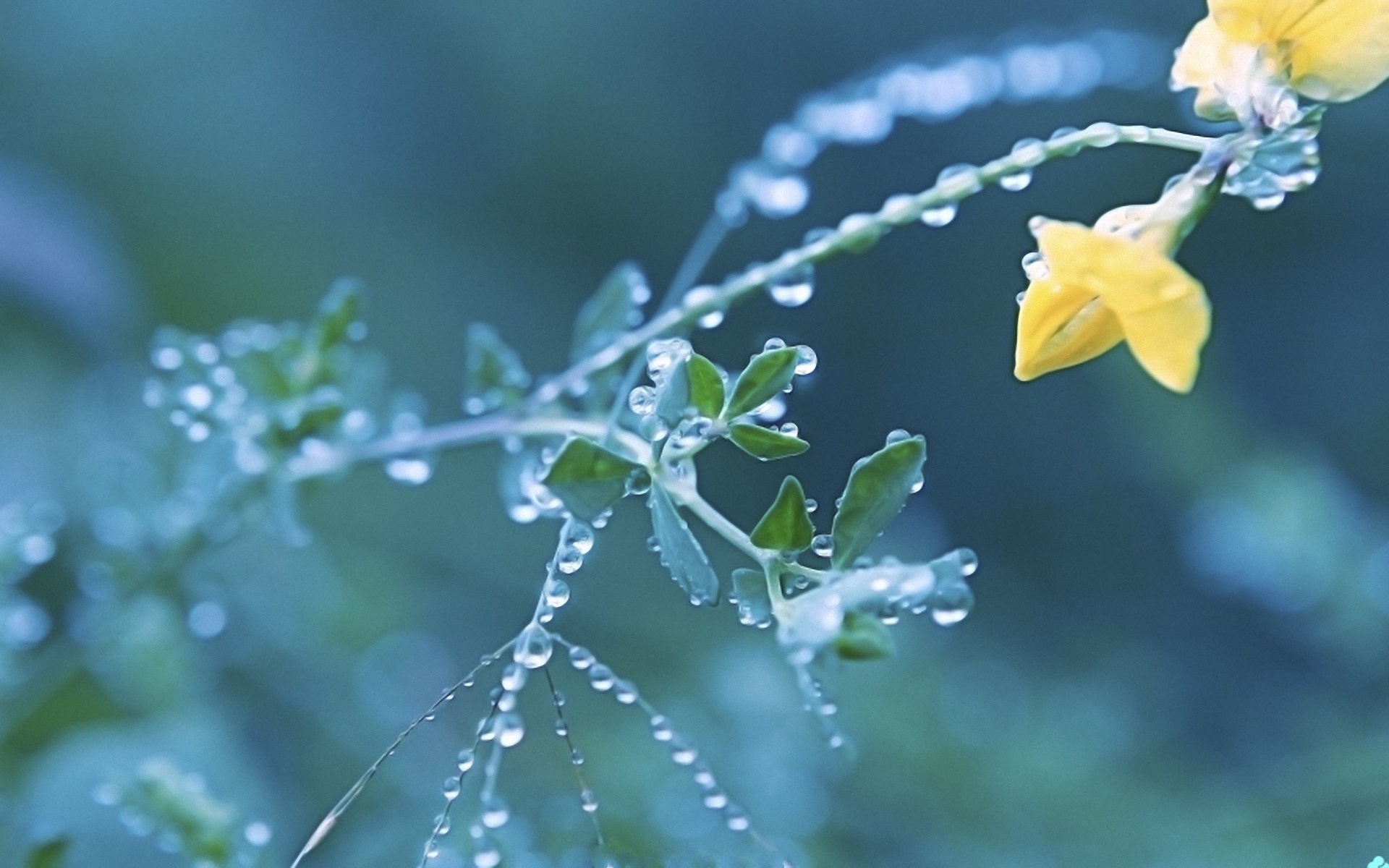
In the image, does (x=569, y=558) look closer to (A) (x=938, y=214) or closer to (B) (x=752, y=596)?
(B) (x=752, y=596)

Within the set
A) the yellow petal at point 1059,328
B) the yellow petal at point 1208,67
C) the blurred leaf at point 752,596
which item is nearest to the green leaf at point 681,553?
the blurred leaf at point 752,596

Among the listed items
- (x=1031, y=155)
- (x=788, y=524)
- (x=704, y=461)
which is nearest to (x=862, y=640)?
(x=788, y=524)

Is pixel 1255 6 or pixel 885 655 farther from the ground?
pixel 1255 6

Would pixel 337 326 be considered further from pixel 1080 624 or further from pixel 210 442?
pixel 1080 624

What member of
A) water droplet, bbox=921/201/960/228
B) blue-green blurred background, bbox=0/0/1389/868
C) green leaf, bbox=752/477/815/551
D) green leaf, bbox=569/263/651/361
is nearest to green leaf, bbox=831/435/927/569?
green leaf, bbox=752/477/815/551

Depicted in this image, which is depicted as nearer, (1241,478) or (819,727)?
(819,727)

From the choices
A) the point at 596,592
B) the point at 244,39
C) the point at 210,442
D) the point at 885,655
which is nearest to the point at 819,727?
the point at 885,655

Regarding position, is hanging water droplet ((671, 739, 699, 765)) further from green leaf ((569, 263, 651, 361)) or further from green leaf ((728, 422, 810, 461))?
green leaf ((569, 263, 651, 361))
